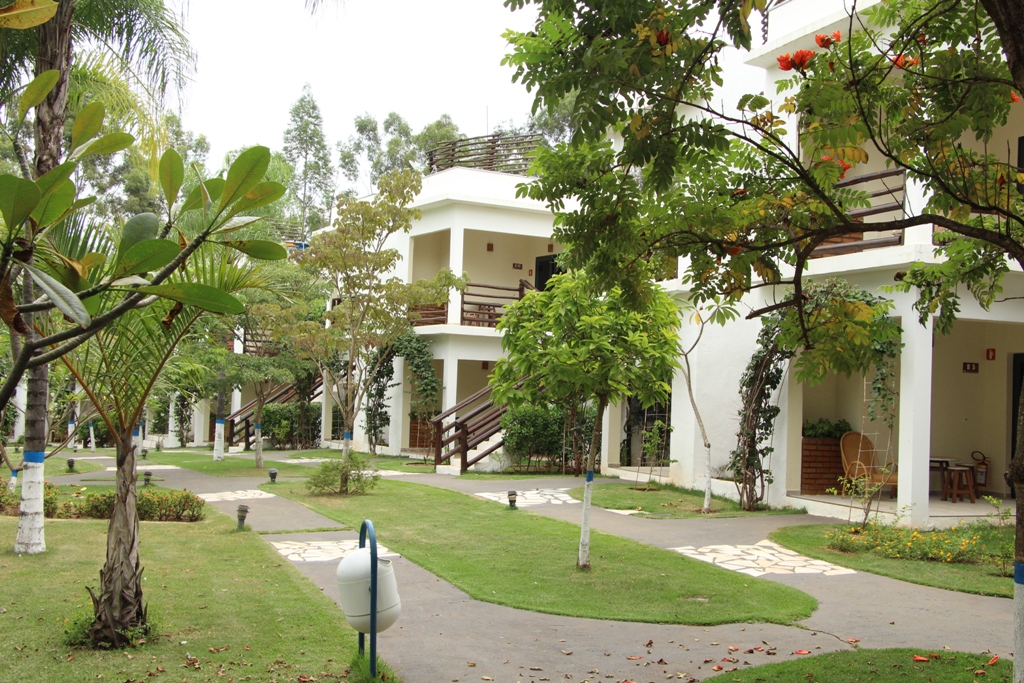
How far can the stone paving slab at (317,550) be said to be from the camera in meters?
9.04

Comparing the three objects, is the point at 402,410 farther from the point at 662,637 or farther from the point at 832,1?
the point at 662,637

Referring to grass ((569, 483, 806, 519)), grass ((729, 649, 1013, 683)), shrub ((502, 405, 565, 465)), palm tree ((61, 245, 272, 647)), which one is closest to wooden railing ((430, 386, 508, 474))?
shrub ((502, 405, 565, 465))

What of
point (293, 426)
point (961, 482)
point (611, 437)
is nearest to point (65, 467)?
point (293, 426)

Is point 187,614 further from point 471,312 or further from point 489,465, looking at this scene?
point 471,312

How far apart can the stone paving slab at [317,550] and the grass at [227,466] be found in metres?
6.97

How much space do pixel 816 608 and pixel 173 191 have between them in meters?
7.03

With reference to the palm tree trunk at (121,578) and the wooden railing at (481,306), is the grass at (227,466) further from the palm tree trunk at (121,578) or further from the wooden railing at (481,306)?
the palm tree trunk at (121,578)

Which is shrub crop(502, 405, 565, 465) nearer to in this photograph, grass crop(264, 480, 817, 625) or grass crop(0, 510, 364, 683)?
grass crop(264, 480, 817, 625)

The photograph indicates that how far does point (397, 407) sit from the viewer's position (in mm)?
21844

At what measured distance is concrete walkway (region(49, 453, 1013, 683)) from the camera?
5.73m

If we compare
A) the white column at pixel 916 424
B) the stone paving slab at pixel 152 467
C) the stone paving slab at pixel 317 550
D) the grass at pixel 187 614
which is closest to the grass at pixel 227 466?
the stone paving slab at pixel 152 467

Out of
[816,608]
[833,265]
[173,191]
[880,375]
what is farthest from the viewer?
[833,265]

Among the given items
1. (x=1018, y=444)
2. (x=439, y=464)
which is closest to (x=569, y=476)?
(x=439, y=464)

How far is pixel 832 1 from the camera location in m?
12.3
